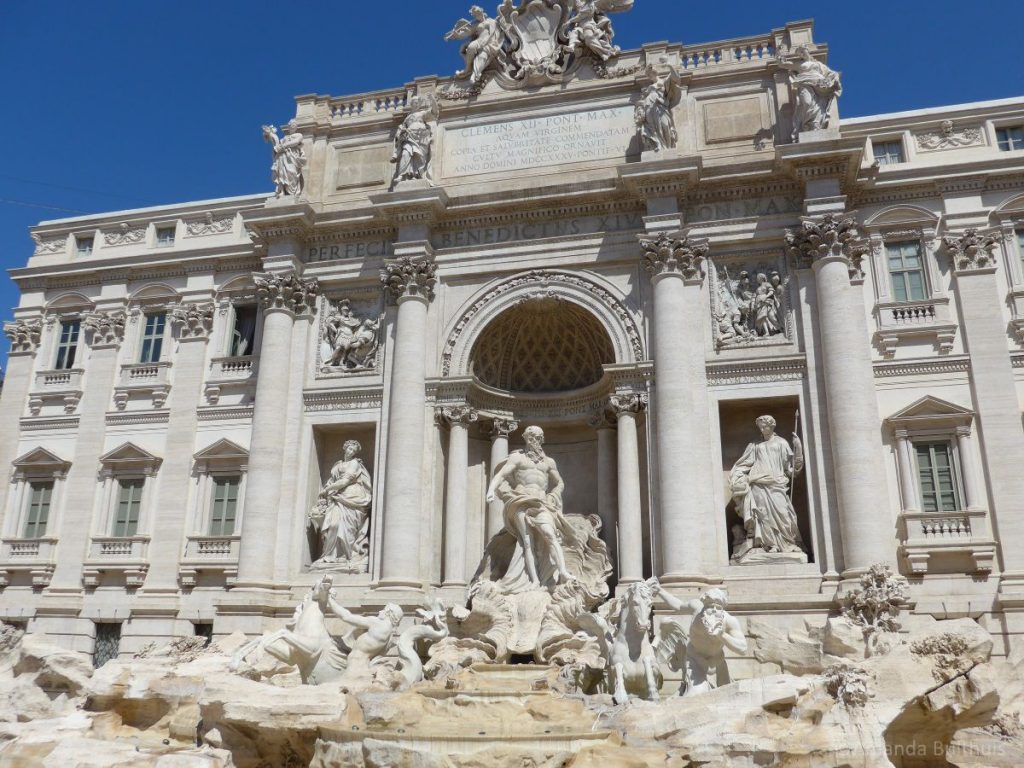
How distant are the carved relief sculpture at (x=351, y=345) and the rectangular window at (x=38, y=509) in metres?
8.50

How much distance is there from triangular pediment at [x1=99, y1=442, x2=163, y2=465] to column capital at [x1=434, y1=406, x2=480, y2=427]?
7.70 m

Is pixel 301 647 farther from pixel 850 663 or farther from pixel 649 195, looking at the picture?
pixel 649 195

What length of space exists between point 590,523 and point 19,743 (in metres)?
11.6

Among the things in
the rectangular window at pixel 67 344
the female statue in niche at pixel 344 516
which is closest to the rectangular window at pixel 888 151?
the female statue in niche at pixel 344 516

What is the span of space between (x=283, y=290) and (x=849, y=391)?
13.6 m

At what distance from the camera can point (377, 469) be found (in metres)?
21.3

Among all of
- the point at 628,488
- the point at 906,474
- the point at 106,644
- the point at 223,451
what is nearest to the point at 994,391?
the point at 906,474

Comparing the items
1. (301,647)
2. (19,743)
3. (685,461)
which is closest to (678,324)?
(685,461)

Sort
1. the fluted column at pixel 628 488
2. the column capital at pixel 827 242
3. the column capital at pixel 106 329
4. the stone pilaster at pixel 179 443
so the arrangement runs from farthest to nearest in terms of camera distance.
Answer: the column capital at pixel 106 329, the stone pilaster at pixel 179 443, the column capital at pixel 827 242, the fluted column at pixel 628 488

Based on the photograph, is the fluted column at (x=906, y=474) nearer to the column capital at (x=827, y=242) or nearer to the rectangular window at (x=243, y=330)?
the column capital at (x=827, y=242)

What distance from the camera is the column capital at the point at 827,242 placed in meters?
19.6

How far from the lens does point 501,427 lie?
2205 cm

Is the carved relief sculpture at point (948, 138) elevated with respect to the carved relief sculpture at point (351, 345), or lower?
elevated

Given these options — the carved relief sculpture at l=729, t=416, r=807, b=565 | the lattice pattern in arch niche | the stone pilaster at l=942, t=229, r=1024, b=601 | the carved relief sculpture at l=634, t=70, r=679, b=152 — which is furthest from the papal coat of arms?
the carved relief sculpture at l=729, t=416, r=807, b=565
